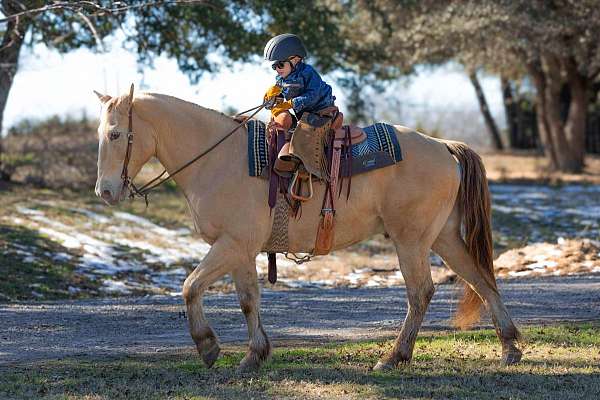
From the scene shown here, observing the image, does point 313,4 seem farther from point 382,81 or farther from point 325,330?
point 325,330

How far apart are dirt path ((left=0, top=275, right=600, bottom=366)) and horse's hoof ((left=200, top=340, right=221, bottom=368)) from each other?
3.73 feet

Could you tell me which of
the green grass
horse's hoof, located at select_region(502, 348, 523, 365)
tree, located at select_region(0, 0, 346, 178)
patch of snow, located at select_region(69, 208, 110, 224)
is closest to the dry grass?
tree, located at select_region(0, 0, 346, 178)

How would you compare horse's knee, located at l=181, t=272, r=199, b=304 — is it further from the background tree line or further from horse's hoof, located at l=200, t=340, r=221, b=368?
the background tree line

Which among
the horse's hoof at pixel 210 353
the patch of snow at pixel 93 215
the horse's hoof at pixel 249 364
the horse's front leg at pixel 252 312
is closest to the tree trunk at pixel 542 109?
the patch of snow at pixel 93 215

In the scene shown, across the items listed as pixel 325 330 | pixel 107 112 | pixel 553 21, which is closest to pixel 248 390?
pixel 107 112

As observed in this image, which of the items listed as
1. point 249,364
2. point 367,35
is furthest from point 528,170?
→ point 249,364

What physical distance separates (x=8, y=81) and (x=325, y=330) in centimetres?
939

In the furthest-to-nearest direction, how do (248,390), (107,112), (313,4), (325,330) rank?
(313,4) → (325,330) → (107,112) → (248,390)

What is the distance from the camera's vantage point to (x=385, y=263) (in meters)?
15.3

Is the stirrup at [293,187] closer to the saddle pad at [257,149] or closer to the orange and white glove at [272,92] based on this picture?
the saddle pad at [257,149]

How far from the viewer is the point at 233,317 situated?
379 inches

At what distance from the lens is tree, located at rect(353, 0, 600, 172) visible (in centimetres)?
2133

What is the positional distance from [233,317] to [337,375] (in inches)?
125

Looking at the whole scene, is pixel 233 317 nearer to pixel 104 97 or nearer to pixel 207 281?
pixel 207 281
